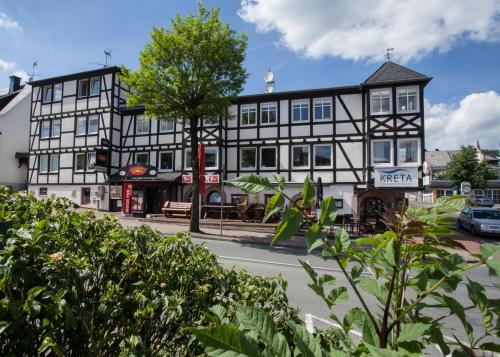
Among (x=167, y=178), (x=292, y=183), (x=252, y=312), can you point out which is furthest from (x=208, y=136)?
(x=252, y=312)

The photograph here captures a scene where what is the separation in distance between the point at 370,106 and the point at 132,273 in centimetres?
2026

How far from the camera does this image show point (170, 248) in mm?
2293

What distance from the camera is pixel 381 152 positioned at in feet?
64.2

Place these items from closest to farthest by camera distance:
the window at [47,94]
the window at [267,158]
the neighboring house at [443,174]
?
the window at [267,158] → the window at [47,94] → the neighboring house at [443,174]

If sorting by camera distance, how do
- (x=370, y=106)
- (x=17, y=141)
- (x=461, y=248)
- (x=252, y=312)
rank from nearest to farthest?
(x=252, y=312), (x=461, y=248), (x=370, y=106), (x=17, y=141)

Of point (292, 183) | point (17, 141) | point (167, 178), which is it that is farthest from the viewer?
point (17, 141)

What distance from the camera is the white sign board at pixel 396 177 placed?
18.6 meters

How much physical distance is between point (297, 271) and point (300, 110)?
1465 centimetres

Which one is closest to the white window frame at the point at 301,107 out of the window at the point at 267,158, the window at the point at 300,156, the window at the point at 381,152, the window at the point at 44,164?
the window at the point at 300,156

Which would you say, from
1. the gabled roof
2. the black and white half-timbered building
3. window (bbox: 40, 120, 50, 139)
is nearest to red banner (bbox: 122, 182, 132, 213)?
the black and white half-timbered building

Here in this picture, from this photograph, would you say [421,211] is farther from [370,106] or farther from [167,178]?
[167,178]

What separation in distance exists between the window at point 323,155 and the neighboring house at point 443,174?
117 feet

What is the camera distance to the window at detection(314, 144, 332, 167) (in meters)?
21.0

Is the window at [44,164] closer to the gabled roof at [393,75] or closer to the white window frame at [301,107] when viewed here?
the white window frame at [301,107]
